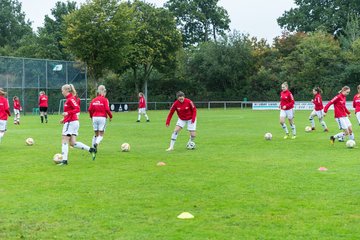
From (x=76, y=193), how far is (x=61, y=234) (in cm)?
267

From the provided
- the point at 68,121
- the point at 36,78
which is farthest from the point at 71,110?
the point at 36,78

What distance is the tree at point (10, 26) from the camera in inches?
3728

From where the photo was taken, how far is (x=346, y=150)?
51.3ft

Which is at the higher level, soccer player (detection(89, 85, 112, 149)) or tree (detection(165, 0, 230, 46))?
tree (detection(165, 0, 230, 46))

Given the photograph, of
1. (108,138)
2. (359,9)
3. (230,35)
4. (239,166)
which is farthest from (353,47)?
(239,166)

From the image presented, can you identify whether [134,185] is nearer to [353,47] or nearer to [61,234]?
[61,234]

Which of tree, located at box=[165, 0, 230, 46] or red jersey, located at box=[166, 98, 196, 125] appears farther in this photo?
tree, located at box=[165, 0, 230, 46]

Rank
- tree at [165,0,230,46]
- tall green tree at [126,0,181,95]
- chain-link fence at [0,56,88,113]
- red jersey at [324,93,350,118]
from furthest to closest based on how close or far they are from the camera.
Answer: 1. tree at [165,0,230,46]
2. tall green tree at [126,0,181,95]
3. chain-link fence at [0,56,88,113]
4. red jersey at [324,93,350,118]

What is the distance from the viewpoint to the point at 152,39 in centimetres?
5622

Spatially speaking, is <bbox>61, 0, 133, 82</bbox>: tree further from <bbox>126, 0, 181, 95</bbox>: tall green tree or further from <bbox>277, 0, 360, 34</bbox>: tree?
<bbox>277, 0, 360, 34</bbox>: tree

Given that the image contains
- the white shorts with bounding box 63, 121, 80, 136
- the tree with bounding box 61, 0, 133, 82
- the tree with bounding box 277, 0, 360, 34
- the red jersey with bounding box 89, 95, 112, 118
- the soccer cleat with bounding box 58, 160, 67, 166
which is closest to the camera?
the soccer cleat with bounding box 58, 160, 67, 166

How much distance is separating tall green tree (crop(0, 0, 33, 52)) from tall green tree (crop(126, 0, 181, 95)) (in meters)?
43.2

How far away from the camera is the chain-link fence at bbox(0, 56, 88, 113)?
45275 millimetres

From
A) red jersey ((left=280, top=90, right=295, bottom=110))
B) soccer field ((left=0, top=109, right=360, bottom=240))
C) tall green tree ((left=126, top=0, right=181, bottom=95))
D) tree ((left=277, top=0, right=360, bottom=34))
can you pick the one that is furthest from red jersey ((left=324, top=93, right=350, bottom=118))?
tree ((left=277, top=0, right=360, bottom=34))
